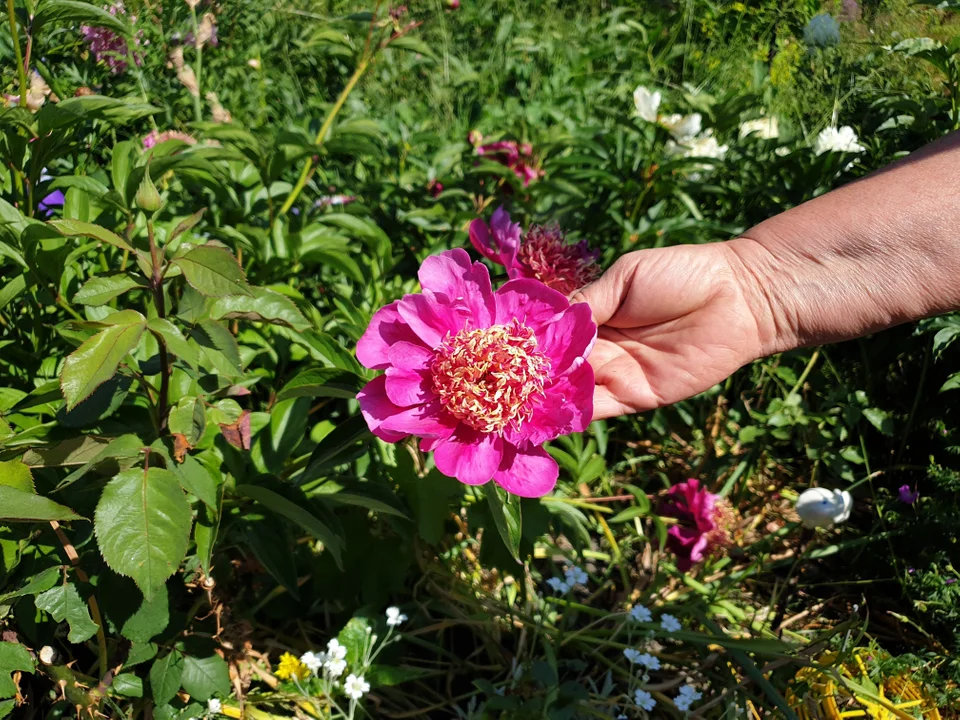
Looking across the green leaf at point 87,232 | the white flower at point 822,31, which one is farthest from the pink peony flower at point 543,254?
the white flower at point 822,31

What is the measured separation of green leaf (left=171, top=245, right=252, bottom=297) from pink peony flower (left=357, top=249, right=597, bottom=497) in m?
0.21

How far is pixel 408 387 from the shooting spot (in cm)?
115

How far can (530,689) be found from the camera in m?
1.66

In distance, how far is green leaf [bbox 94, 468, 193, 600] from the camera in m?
1.04

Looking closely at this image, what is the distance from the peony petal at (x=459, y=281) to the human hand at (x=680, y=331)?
1.28 feet

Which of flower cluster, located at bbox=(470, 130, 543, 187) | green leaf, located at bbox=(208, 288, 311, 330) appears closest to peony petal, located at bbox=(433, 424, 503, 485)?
green leaf, located at bbox=(208, 288, 311, 330)

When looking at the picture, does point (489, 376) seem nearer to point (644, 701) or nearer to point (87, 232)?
point (87, 232)

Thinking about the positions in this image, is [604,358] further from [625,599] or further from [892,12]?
[892,12]

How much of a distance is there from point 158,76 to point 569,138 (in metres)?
1.33

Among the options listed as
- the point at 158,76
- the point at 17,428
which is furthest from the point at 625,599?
the point at 158,76

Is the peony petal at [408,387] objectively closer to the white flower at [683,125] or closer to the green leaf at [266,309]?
the green leaf at [266,309]

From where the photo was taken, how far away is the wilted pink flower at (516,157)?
2.34 metres

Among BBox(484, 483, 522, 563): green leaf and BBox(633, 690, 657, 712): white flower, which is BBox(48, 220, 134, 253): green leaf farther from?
BBox(633, 690, 657, 712): white flower

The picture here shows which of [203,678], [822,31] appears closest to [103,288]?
[203,678]
